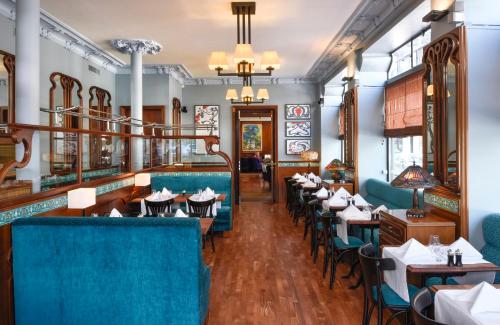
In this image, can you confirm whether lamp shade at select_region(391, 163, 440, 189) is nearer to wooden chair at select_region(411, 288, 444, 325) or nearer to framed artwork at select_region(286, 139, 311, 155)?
wooden chair at select_region(411, 288, 444, 325)

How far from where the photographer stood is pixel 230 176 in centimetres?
784

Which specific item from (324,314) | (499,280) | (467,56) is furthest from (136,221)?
(467,56)

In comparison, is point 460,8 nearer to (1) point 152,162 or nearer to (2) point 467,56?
(2) point 467,56

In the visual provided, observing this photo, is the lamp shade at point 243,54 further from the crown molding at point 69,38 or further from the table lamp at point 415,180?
the crown molding at point 69,38

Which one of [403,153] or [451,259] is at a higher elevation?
[403,153]

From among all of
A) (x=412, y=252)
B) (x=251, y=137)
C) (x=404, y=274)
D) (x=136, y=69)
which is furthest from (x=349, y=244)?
(x=251, y=137)

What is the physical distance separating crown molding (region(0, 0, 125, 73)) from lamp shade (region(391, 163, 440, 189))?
5700 mm

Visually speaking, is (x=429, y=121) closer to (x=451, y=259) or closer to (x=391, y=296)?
(x=451, y=259)

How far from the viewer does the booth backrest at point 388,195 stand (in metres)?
5.73

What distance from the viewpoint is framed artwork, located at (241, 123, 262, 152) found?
20.2m

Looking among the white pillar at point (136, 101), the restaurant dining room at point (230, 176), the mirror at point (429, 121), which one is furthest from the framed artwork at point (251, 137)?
the mirror at point (429, 121)

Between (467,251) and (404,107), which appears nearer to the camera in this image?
(467,251)

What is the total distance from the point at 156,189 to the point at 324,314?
4.88m

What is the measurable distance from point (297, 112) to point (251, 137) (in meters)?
8.67
